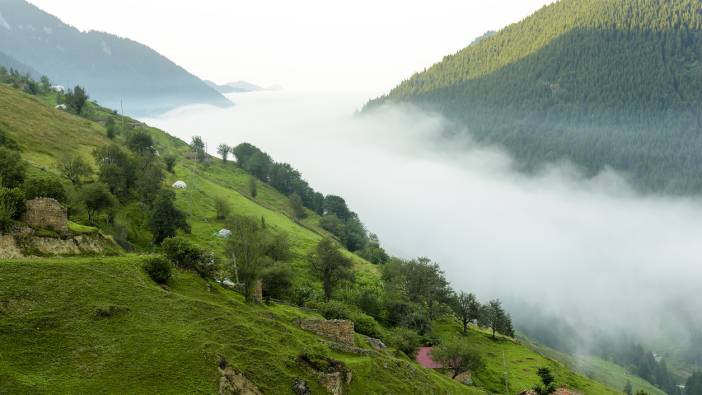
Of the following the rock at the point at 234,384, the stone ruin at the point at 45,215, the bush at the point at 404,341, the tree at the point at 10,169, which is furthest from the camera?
the bush at the point at 404,341

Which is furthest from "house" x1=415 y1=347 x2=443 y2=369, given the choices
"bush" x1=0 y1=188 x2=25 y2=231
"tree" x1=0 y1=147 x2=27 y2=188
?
"tree" x1=0 y1=147 x2=27 y2=188

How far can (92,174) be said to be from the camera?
89.8m

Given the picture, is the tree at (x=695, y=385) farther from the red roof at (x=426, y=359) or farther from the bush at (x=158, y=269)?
the bush at (x=158, y=269)

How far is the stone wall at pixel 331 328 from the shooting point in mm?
48469

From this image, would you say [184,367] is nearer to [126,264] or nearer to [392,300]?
[126,264]

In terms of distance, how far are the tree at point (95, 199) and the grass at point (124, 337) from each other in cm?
3234

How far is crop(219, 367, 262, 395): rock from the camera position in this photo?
102 feet

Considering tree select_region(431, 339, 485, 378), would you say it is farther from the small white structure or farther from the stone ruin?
the stone ruin

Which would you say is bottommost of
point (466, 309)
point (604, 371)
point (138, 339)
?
point (138, 339)

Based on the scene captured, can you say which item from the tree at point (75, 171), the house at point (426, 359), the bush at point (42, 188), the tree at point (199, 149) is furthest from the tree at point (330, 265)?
the tree at point (199, 149)

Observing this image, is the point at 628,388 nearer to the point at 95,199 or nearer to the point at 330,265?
the point at 330,265

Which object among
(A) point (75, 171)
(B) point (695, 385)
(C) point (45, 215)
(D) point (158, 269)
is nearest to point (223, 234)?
(A) point (75, 171)

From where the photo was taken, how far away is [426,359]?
70.6 m

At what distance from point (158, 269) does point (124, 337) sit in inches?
380
